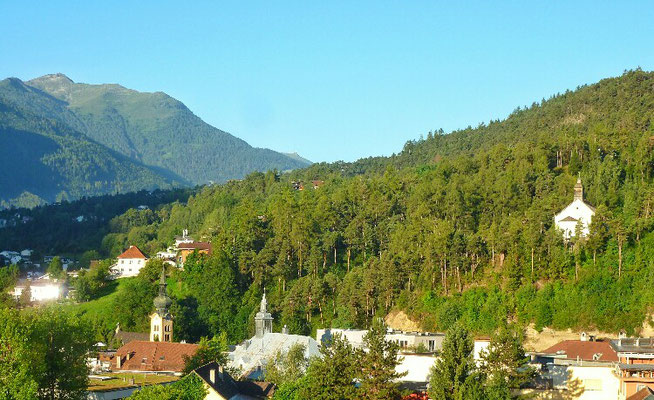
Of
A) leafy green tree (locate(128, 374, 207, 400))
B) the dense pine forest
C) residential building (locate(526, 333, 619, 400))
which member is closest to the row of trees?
residential building (locate(526, 333, 619, 400))

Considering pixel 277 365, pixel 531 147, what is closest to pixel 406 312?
pixel 277 365

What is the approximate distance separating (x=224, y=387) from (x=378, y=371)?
11427 mm

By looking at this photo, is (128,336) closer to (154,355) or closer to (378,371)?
(154,355)

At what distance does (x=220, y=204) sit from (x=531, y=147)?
55585 mm

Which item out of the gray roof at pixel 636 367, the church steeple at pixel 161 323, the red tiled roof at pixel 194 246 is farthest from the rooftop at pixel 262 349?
the red tiled roof at pixel 194 246

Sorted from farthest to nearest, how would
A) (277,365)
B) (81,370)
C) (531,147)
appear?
(531,147) < (277,365) < (81,370)

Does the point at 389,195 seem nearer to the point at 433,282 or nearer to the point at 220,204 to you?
the point at 433,282

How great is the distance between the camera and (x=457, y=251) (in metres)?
85.1

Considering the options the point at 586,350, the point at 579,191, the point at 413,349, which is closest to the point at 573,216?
the point at 579,191

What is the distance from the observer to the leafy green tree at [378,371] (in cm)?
5444

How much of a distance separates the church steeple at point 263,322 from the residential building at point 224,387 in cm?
2053

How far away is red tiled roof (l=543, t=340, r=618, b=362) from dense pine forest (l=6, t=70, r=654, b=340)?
731 cm

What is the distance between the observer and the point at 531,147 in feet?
329

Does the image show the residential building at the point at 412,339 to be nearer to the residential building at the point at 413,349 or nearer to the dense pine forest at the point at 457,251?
the residential building at the point at 413,349
